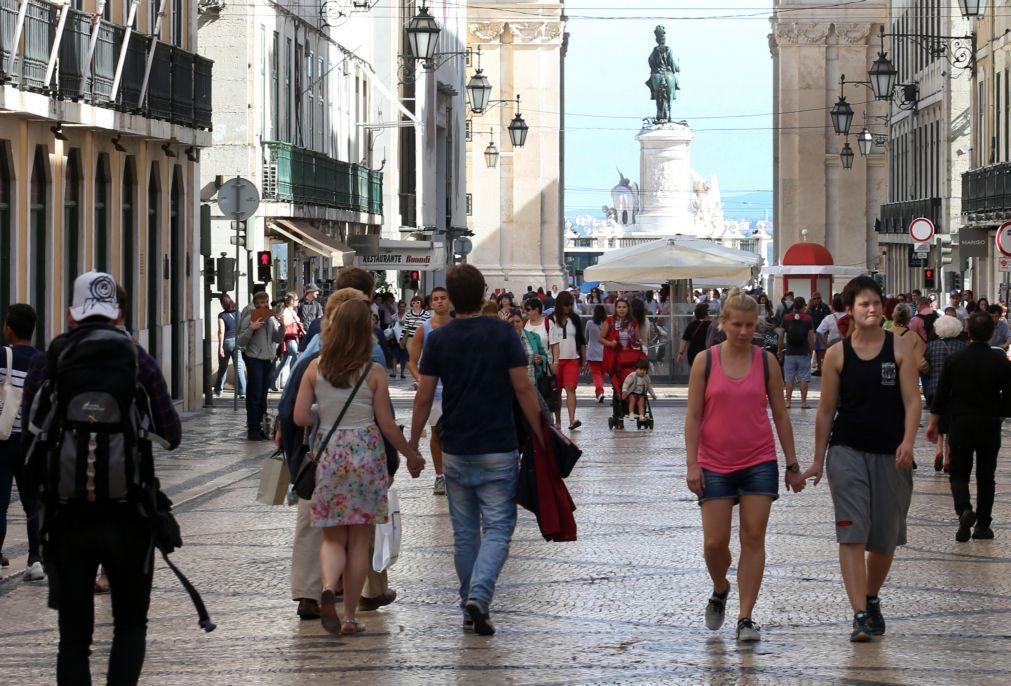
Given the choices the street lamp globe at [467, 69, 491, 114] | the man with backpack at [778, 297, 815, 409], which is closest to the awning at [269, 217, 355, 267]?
the street lamp globe at [467, 69, 491, 114]

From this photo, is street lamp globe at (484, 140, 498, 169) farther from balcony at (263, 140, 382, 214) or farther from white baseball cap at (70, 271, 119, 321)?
white baseball cap at (70, 271, 119, 321)

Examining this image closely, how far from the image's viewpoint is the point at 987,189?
43.4 meters

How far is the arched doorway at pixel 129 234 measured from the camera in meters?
27.0

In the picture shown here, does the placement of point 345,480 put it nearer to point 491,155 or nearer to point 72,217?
point 72,217

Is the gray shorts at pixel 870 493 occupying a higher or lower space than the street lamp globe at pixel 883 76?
lower

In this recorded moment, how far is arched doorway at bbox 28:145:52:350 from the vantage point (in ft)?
75.5

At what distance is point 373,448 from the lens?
1002 cm

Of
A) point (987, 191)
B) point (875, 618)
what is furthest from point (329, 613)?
point (987, 191)

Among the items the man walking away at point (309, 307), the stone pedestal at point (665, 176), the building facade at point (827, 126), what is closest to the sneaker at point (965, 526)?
the man walking away at point (309, 307)

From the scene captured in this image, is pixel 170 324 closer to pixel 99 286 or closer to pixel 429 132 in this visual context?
pixel 99 286

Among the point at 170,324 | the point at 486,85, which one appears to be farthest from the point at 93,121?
the point at 486,85

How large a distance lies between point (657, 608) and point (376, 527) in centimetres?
144

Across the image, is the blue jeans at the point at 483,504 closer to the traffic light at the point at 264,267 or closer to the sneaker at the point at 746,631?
the sneaker at the point at 746,631


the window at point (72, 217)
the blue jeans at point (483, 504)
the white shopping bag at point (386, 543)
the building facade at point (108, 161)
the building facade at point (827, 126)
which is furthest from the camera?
the building facade at point (827, 126)
